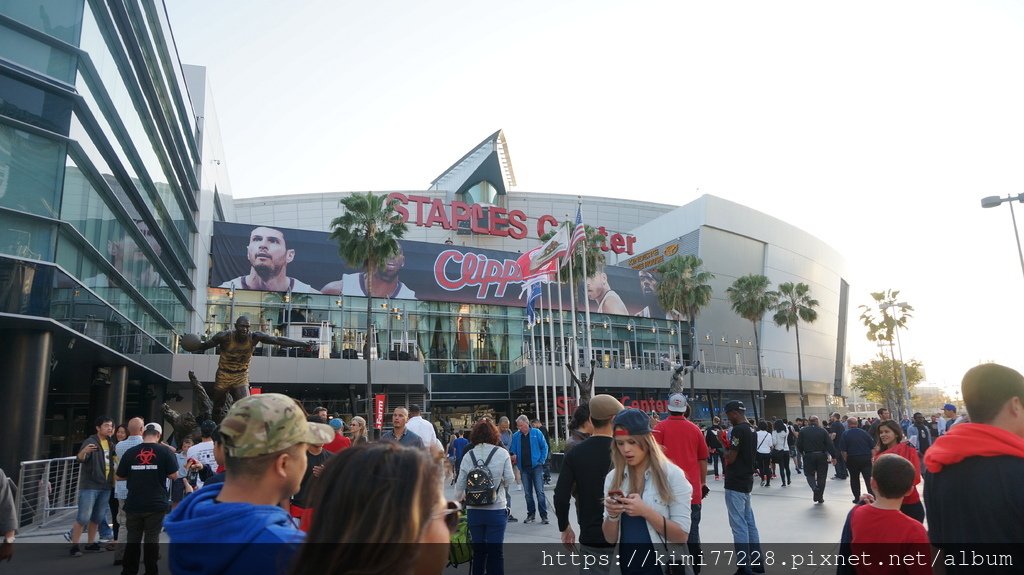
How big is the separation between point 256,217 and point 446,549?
58.2 meters

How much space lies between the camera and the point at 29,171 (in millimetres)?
12695

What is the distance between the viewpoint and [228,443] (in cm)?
198

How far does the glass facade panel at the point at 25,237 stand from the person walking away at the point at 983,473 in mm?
15009

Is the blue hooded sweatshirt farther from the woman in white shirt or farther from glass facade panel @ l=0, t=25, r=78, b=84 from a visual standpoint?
the woman in white shirt

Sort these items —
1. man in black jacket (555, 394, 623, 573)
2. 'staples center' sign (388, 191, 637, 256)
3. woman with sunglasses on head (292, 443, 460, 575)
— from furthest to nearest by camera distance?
1. 'staples center' sign (388, 191, 637, 256)
2. man in black jacket (555, 394, 623, 573)
3. woman with sunglasses on head (292, 443, 460, 575)

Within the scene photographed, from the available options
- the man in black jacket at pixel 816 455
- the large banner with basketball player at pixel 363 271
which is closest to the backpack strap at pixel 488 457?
the man in black jacket at pixel 816 455

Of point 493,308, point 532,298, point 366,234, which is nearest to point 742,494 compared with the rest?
point 532,298

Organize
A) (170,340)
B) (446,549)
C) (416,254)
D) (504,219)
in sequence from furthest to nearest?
(504,219) → (416,254) → (170,340) → (446,549)

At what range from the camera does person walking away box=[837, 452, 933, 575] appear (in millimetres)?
3191

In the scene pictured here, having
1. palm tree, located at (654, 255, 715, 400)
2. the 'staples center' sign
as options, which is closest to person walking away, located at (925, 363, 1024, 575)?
palm tree, located at (654, 255, 715, 400)

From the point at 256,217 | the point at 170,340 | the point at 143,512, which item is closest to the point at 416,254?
the point at 170,340

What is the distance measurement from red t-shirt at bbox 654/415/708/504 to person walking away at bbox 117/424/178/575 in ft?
18.0

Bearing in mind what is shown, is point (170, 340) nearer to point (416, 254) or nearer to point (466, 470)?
point (416, 254)

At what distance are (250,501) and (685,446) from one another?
530 centimetres
